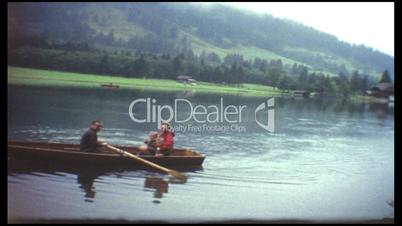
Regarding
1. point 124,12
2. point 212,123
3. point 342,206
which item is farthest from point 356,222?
point 124,12

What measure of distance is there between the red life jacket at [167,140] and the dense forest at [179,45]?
4.06ft

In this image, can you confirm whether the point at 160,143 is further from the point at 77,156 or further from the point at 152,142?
the point at 77,156

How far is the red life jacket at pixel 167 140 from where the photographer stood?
32.4ft

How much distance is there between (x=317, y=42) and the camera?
10680 millimetres

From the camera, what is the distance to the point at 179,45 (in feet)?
33.8

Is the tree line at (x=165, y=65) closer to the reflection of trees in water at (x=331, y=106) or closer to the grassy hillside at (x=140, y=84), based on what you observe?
the grassy hillside at (x=140, y=84)

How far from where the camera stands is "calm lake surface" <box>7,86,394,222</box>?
7.95m

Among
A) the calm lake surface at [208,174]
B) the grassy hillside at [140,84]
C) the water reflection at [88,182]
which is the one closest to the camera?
the calm lake surface at [208,174]

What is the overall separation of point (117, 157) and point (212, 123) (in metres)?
2.12

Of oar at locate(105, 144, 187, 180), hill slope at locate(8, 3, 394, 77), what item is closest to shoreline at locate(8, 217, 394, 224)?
oar at locate(105, 144, 187, 180)

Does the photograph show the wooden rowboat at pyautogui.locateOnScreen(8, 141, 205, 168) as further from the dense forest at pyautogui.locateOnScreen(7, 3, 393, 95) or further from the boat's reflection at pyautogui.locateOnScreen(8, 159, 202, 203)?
the dense forest at pyautogui.locateOnScreen(7, 3, 393, 95)

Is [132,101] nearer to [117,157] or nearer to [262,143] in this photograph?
[117,157]

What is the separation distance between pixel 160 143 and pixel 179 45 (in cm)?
221

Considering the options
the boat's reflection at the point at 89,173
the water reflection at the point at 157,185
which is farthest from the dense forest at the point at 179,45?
the water reflection at the point at 157,185
